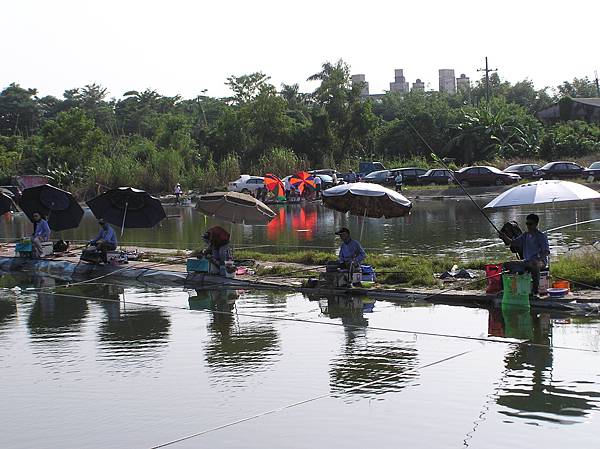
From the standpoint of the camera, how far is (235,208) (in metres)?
21.2

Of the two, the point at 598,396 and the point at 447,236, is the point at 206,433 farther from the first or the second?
the point at 447,236

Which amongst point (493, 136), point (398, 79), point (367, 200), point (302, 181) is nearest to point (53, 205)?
point (367, 200)

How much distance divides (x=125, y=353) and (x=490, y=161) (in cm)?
4977

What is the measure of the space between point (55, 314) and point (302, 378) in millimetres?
7578

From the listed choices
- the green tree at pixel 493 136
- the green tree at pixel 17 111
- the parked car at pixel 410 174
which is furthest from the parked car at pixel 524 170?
the green tree at pixel 17 111

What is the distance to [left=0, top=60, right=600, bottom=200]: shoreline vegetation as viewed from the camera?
62.8 meters

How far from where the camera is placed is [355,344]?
13516 millimetres

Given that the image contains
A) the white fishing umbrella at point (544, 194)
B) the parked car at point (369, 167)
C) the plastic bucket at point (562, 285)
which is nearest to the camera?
the plastic bucket at point (562, 285)

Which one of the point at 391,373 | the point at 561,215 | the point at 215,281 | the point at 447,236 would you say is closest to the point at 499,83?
the point at 561,215

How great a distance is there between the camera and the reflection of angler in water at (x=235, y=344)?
12.4 meters

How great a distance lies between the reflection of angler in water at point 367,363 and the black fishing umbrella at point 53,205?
479 inches

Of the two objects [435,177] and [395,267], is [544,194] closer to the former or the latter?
[395,267]

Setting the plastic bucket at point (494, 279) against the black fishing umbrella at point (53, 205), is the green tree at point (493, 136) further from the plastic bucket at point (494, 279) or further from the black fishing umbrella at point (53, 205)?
the plastic bucket at point (494, 279)

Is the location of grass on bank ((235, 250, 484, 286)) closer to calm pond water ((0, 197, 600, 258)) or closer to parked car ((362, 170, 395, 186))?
calm pond water ((0, 197, 600, 258))
